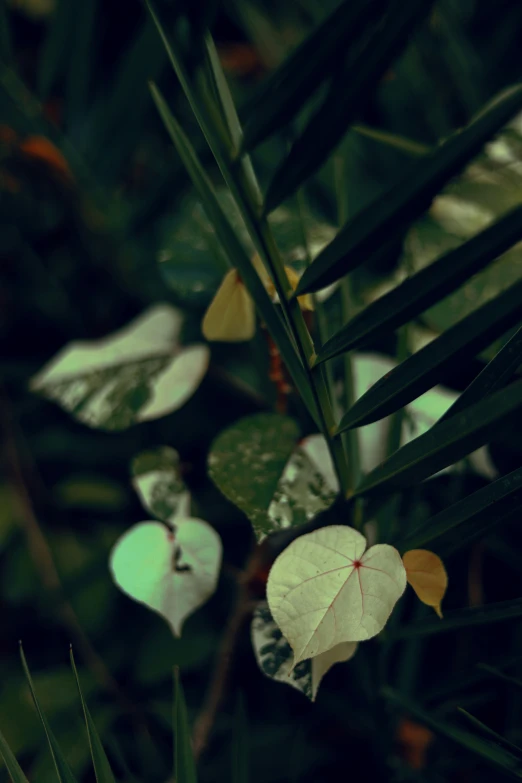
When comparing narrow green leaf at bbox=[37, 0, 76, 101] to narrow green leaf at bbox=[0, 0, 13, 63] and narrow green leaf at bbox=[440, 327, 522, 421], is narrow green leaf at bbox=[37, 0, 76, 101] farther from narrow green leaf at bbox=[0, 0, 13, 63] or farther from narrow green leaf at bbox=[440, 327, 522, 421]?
narrow green leaf at bbox=[440, 327, 522, 421]

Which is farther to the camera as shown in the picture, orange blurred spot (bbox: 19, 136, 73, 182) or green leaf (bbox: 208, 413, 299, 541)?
orange blurred spot (bbox: 19, 136, 73, 182)

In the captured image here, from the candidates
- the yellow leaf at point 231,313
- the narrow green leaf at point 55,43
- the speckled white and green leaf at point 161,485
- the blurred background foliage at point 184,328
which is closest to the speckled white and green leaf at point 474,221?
the blurred background foliage at point 184,328

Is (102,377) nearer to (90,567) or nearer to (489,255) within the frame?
(90,567)

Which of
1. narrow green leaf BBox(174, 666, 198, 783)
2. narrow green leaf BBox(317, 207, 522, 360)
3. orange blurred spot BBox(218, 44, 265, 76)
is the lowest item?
narrow green leaf BBox(174, 666, 198, 783)

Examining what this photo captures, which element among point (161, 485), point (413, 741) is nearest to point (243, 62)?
point (161, 485)

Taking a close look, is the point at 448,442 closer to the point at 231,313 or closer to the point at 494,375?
the point at 494,375

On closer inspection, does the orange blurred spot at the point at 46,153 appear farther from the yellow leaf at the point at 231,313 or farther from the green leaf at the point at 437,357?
the green leaf at the point at 437,357

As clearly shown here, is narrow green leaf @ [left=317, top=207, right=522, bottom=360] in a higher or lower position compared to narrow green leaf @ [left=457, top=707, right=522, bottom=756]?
higher

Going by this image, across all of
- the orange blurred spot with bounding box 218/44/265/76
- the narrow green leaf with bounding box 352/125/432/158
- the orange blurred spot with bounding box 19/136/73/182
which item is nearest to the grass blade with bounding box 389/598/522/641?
the narrow green leaf with bounding box 352/125/432/158

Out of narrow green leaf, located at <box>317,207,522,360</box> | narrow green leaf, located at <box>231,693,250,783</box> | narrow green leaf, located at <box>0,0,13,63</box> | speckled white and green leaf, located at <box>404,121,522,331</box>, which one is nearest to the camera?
narrow green leaf, located at <box>317,207,522,360</box>
